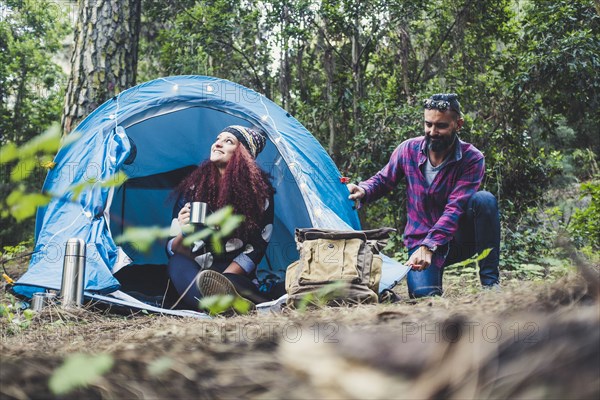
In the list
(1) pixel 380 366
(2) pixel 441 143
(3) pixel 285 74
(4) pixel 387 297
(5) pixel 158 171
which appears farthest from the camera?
(3) pixel 285 74

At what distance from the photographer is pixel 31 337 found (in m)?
2.31

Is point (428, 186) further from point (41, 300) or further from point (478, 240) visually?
point (41, 300)

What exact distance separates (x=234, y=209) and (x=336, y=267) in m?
0.87

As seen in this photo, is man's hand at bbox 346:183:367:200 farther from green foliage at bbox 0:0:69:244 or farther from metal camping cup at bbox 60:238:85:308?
green foliage at bbox 0:0:69:244

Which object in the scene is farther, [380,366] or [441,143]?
[441,143]

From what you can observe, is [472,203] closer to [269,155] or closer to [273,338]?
[269,155]

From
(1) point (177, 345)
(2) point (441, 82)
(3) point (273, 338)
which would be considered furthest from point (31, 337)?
(2) point (441, 82)

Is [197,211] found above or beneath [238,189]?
beneath

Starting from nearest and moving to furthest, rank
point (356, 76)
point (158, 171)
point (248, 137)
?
point (248, 137), point (158, 171), point (356, 76)

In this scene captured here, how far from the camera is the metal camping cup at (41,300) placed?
9.55 ft

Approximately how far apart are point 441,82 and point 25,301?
5631mm

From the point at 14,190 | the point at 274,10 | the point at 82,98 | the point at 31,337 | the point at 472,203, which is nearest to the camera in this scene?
the point at 14,190

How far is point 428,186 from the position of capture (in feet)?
10.9

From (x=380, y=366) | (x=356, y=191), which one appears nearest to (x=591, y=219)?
(x=356, y=191)
